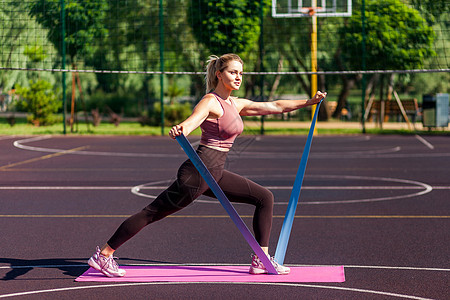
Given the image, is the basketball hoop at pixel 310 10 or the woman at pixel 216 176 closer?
the woman at pixel 216 176

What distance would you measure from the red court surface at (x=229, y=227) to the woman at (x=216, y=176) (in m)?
0.40

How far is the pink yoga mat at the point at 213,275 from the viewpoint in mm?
6441

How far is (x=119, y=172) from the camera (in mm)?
15367

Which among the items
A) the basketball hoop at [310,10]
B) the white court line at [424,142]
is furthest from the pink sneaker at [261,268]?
the basketball hoop at [310,10]

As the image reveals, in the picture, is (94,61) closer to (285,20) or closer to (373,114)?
(285,20)

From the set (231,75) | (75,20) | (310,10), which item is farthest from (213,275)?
(75,20)

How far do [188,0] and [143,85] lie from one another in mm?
16580

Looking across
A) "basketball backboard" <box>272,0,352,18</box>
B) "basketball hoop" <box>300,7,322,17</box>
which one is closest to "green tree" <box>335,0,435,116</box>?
"basketball backboard" <box>272,0,352,18</box>

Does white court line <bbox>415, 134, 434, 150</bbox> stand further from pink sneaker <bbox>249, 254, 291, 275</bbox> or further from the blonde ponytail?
the blonde ponytail

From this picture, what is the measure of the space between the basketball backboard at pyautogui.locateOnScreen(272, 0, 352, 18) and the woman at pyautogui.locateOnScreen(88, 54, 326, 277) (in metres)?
18.4

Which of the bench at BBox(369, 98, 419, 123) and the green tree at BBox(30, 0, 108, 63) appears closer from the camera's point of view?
the green tree at BBox(30, 0, 108, 63)

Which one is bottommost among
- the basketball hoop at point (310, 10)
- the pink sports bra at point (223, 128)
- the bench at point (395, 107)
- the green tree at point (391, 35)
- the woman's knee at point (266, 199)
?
the bench at point (395, 107)

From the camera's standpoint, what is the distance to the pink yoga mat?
6441 millimetres

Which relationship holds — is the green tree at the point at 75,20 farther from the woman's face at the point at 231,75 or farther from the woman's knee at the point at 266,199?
the woman's knee at the point at 266,199
